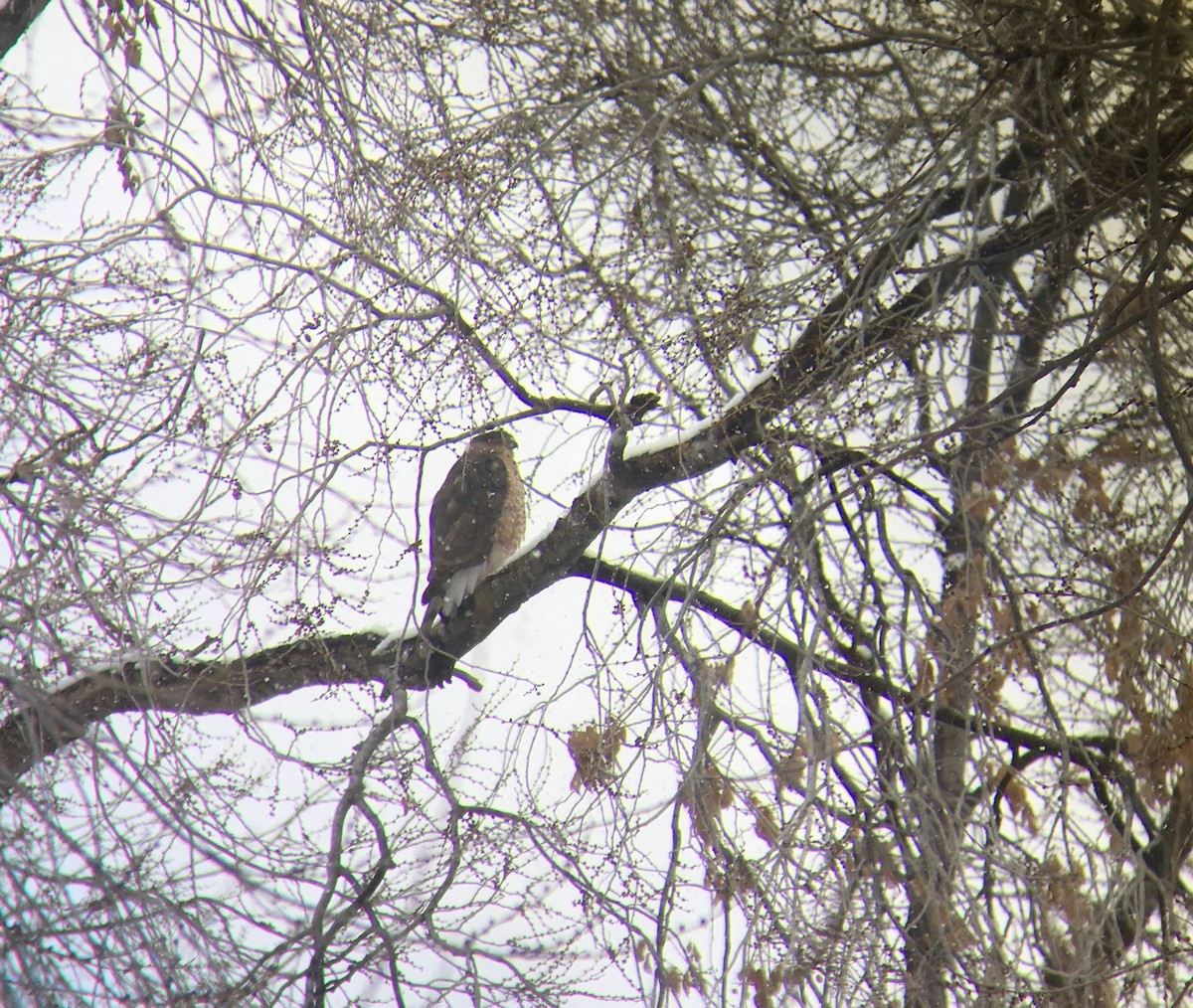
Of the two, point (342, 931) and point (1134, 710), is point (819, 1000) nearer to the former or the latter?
point (1134, 710)

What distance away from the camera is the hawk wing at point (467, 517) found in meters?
5.53

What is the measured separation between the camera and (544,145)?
3076 mm

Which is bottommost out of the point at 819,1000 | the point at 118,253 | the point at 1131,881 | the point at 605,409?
the point at 819,1000

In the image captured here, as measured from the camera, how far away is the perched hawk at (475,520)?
552 cm

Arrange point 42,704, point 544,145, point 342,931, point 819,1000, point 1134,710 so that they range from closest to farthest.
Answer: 1. point 42,704
2. point 819,1000
3. point 1134,710
4. point 544,145
5. point 342,931

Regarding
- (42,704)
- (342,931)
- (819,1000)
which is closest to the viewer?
(42,704)

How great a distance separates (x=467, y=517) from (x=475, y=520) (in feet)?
0.16

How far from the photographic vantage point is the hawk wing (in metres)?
5.53

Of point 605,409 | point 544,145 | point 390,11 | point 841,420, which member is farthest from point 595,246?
point 390,11

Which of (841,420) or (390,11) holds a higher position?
(390,11)

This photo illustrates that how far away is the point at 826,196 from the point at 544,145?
40.9 inches

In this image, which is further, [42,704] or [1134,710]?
[1134,710]

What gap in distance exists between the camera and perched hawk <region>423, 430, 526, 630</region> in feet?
18.1

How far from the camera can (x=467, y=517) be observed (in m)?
5.65
